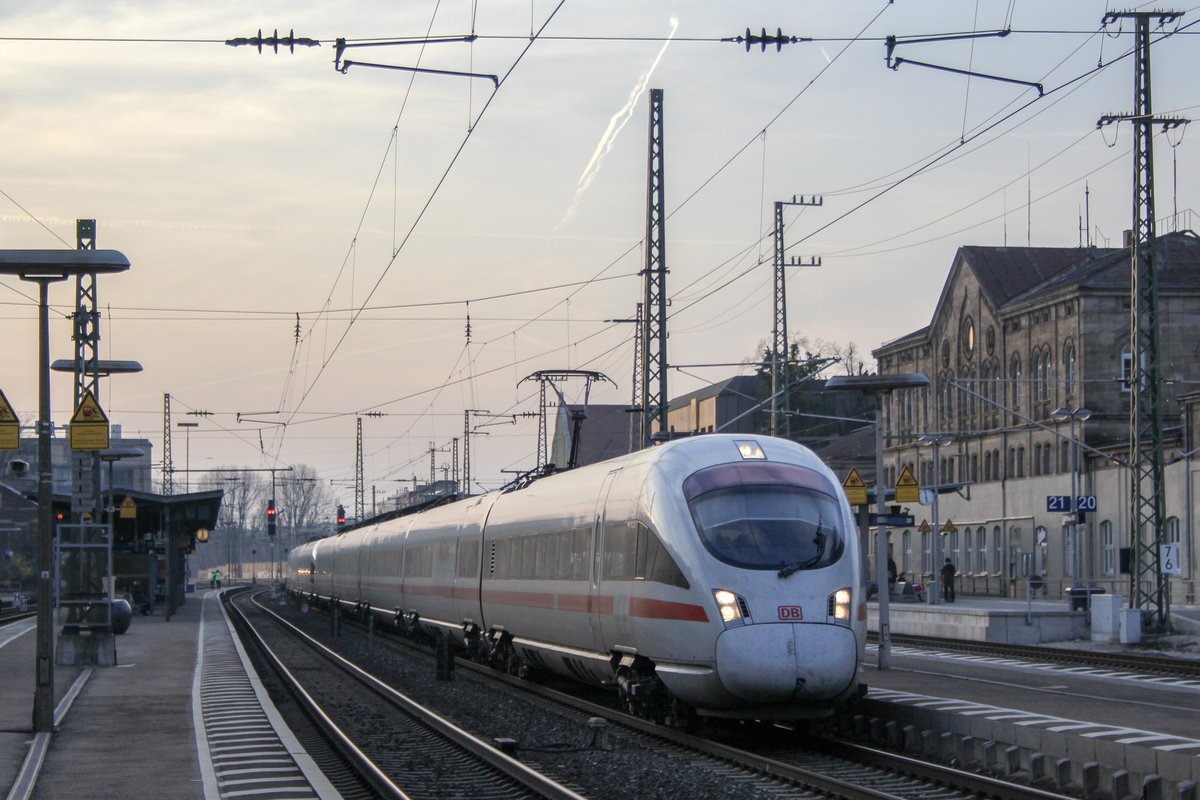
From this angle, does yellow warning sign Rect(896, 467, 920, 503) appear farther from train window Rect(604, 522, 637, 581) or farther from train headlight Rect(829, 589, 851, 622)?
train headlight Rect(829, 589, 851, 622)

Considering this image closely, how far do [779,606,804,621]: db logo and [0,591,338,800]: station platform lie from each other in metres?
4.78

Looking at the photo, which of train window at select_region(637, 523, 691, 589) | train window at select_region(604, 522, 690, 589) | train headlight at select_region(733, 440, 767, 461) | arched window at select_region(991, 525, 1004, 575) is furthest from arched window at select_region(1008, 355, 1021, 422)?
train window at select_region(637, 523, 691, 589)

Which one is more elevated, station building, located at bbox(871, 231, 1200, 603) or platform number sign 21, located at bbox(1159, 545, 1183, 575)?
station building, located at bbox(871, 231, 1200, 603)

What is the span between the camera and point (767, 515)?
1695 centimetres

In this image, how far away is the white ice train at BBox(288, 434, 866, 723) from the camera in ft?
52.4

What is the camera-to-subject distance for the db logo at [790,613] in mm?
16047

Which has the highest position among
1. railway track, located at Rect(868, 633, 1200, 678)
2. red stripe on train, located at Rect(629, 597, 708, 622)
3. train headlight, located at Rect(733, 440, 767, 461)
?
train headlight, located at Rect(733, 440, 767, 461)

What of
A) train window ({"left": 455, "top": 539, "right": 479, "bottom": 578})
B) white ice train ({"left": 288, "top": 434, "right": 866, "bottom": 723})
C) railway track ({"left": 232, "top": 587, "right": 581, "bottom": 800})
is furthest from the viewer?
train window ({"left": 455, "top": 539, "right": 479, "bottom": 578})

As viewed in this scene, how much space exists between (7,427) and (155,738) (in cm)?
426

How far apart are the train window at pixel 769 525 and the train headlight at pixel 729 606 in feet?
1.18

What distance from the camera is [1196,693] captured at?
848 inches

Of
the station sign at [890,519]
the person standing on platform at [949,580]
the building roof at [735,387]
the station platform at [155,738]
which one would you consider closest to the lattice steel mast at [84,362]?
the station platform at [155,738]

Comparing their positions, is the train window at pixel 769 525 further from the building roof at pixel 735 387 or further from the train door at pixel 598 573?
the building roof at pixel 735 387

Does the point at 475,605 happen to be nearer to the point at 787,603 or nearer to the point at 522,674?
the point at 522,674
